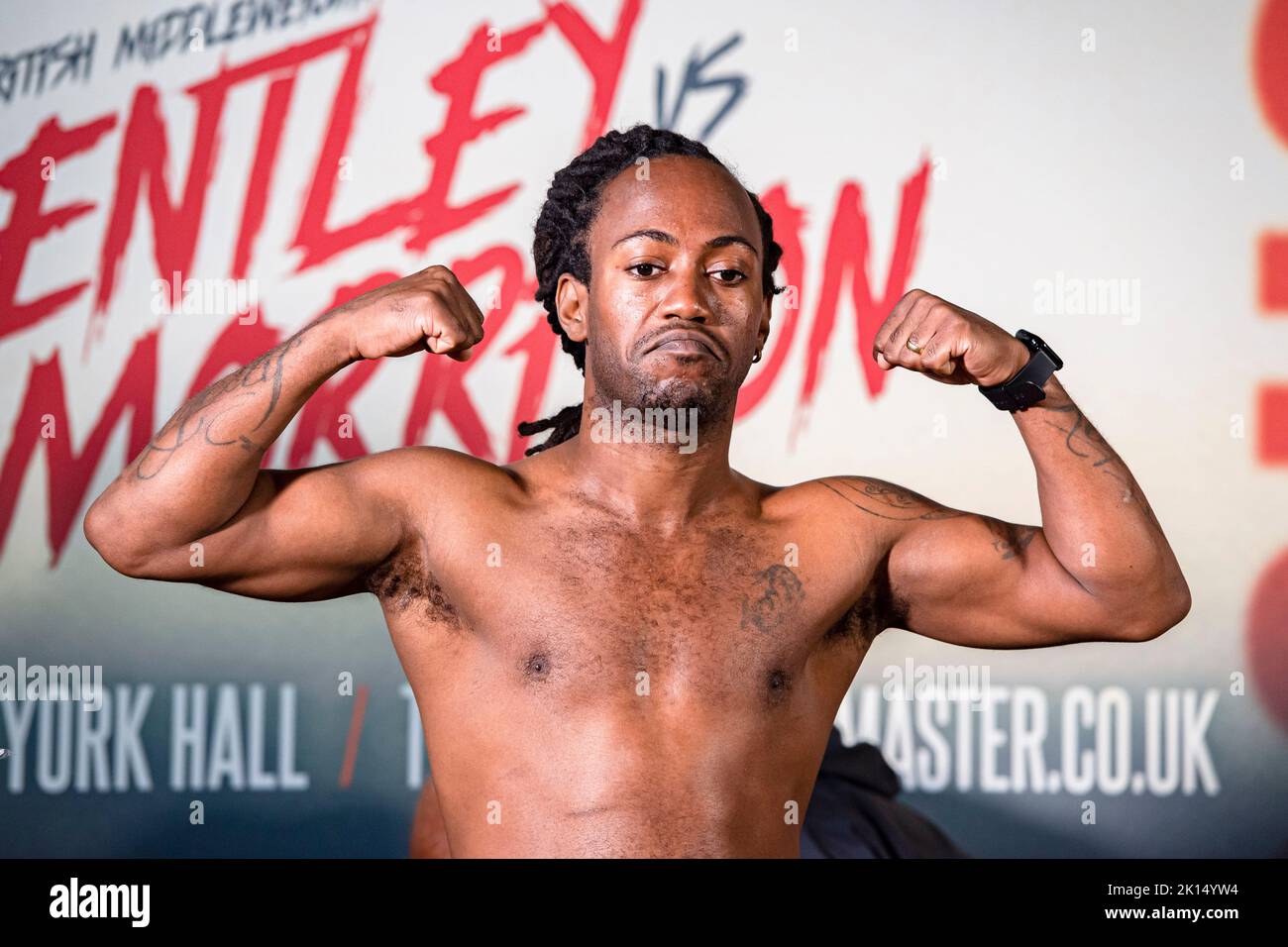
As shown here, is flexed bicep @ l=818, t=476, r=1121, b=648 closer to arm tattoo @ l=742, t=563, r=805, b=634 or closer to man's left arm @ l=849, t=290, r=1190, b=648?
man's left arm @ l=849, t=290, r=1190, b=648

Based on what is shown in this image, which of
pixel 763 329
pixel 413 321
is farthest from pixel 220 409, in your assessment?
pixel 763 329

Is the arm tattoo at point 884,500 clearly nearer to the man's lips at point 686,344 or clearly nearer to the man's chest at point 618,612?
the man's chest at point 618,612

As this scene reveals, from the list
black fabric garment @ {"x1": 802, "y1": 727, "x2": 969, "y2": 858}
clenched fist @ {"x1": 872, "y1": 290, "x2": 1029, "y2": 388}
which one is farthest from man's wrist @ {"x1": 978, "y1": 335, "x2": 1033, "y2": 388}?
black fabric garment @ {"x1": 802, "y1": 727, "x2": 969, "y2": 858}

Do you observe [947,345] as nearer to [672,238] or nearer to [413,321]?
[672,238]

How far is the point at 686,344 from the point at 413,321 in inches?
15.2

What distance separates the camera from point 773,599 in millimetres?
1924

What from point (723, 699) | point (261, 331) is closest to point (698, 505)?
point (723, 699)

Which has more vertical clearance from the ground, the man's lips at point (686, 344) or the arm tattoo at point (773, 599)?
the man's lips at point (686, 344)

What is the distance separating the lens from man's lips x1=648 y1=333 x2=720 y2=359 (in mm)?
1865

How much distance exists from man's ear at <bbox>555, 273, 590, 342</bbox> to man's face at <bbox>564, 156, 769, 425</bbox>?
88 mm

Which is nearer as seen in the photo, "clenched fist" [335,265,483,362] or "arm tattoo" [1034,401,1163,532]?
"clenched fist" [335,265,483,362]

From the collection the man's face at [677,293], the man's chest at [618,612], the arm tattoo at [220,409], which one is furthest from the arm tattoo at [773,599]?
the arm tattoo at [220,409]

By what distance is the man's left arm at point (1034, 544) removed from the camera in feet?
6.10

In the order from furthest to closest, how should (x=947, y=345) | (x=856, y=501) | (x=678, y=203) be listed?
(x=856, y=501), (x=678, y=203), (x=947, y=345)
